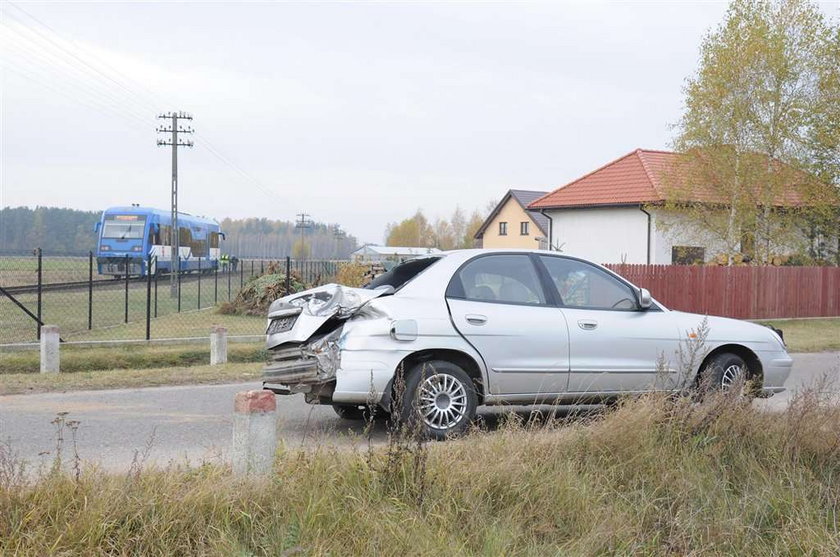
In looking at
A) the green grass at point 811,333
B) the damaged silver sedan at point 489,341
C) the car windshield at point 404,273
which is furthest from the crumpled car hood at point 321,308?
the green grass at point 811,333

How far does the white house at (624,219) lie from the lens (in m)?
31.1

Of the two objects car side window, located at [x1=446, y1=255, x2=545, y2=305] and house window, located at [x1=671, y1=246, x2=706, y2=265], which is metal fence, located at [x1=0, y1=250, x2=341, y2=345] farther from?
house window, located at [x1=671, y1=246, x2=706, y2=265]

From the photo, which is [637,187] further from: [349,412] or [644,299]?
[349,412]

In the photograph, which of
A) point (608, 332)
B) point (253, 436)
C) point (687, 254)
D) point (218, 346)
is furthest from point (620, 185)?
point (253, 436)

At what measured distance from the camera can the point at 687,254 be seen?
103 ft

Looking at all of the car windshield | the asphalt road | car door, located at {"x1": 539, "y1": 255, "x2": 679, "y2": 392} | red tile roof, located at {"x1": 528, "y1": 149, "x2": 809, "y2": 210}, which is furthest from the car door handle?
red tile roof, located at {"x1": 528, "y1": 149, "x2": 809, "y2": 210}

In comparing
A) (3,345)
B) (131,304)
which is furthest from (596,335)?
(131,304)

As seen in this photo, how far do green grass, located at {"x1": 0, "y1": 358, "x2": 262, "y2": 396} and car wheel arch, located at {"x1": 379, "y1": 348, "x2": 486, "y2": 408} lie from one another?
4.85m

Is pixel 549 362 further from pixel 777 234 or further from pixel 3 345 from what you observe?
pixel 777 234

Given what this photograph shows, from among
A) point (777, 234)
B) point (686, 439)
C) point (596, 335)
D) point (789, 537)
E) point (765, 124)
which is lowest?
point (789, 537)

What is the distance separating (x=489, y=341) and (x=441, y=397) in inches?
26.7

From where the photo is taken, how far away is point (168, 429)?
7.92 m

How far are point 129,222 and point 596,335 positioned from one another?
122 ft

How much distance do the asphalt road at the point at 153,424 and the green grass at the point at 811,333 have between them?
8400mm
